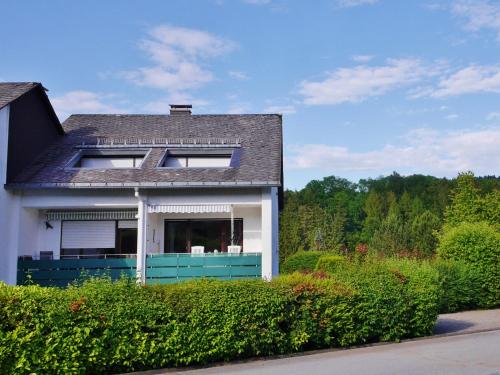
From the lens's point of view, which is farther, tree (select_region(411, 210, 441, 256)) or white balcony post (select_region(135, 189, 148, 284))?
tree (select_region(411, 210, 441, 256))

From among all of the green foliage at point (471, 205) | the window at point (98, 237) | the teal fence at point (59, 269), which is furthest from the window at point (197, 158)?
the green foliage at point (471, 205)

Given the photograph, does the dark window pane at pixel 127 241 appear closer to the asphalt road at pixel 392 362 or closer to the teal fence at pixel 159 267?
the teal fence at pixel 159 267

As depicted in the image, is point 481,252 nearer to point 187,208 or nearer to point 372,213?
point 187,208

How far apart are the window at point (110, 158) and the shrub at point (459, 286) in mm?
11635

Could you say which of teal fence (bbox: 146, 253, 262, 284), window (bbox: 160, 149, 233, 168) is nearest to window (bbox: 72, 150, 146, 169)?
window (bbox: 160, 149, 233, 168)

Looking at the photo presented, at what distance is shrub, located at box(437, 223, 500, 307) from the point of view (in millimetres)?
18453

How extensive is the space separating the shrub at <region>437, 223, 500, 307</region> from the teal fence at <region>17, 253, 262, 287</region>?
7.04m

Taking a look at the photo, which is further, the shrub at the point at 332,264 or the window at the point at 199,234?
the window at the point at 199,234

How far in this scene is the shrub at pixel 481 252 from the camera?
60.5 feet

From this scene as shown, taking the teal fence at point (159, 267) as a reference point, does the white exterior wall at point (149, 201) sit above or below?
above

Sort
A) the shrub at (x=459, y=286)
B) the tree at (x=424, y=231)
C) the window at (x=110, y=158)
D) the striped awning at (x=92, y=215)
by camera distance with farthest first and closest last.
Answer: the tree at (x=424, y=231), the window at (x=110, y=158), the striped awning at (x=92, y=215), the shrub at (x=459, y=286)

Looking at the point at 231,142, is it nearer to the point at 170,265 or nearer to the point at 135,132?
the point at 135,132

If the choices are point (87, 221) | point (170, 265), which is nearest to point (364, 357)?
point (170, 265)

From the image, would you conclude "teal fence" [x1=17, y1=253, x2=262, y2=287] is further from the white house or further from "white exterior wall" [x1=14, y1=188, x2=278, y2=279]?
"white exterior wall" [x1=14, y1=188, x2=278, y2=279]
